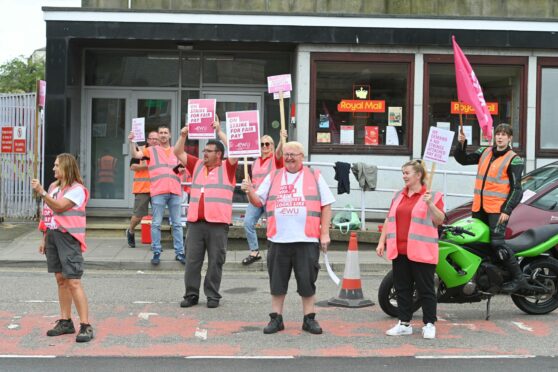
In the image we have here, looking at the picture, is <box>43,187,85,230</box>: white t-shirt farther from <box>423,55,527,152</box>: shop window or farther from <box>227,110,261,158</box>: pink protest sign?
<box>423,55,527,152</box>: shop window

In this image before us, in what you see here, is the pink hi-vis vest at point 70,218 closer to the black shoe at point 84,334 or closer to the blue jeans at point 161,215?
the black shoe at point 84,334

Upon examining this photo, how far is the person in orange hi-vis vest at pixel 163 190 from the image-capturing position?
1124 centimetres

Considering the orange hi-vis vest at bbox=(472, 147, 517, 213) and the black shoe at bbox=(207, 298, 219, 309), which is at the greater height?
the orange hi-vis vest at bbox=(472, 147, 517, 213)

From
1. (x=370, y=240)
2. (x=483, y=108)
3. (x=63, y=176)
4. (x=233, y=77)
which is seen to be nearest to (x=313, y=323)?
(x=63, y=176)

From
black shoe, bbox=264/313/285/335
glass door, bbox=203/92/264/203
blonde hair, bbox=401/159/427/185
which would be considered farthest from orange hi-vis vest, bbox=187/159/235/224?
glass door, bbox=203/92/264/203

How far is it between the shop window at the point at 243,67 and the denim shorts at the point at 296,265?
9.18 m

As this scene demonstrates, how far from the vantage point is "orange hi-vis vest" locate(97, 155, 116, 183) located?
16203 millimetres

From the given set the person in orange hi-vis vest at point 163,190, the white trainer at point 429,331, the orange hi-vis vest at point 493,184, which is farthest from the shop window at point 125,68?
the white trainer at point 429,331

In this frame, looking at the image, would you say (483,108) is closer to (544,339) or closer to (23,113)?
(544,339)

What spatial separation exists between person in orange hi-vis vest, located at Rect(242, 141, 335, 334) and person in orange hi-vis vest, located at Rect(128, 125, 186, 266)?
4041 millimetres

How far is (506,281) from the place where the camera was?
802 cm

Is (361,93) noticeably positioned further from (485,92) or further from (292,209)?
(292,209)

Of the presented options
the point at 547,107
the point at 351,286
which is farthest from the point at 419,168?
the point at 547,107

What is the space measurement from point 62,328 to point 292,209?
2.42 m
